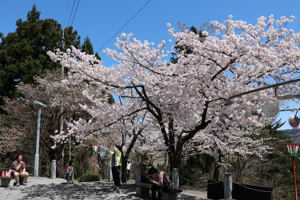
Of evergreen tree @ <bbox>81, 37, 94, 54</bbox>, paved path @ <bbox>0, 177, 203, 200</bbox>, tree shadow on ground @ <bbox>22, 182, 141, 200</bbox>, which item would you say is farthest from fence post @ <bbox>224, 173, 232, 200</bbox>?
evergreen tree @ <bbox>81, 37, 94, 54</bbox>

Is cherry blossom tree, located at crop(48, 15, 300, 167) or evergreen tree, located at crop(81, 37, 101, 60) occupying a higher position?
evergreen tree, located at crop(81, 37, 101, 60)

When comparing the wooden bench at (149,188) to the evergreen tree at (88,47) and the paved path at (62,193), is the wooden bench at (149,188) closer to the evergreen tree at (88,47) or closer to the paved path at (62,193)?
the paved path at (62,193)

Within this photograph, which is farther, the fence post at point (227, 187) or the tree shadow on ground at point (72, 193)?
the tree shadow on ground at point (72, 193)

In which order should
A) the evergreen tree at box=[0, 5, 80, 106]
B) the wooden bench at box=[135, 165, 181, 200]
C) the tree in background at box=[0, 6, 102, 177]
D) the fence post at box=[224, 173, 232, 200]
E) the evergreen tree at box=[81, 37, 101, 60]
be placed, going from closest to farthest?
the wooden bench at box=[135, 165, 181, 200] < the fence post at box=[224, 173, 232, 200] < the tree in background at box=[0, 6, 102, 177] < the evergreen tree at box=[0, 5, 80, 106] < the evergreen tree at box=[81, 37, 101, 60]

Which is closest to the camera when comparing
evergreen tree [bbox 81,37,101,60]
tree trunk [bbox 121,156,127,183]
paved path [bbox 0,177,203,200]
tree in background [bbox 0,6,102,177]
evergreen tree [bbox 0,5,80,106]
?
paved path [bbox 0,177,203,200]

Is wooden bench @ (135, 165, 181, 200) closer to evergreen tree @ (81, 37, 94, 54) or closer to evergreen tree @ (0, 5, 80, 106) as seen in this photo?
evergreen tree @ (0, 5, 80, 106)

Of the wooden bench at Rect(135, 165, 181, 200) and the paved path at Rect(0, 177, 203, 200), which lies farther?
the paved path at Rect(0, 177, 203, 200)

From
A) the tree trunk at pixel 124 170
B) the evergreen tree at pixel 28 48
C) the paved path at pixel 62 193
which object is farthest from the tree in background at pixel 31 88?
the paved path at pixel 62 193

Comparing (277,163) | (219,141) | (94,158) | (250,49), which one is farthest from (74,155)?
(250,49)

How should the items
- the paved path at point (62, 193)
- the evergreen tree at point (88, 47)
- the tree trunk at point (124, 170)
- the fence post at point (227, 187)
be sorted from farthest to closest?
1. the evergreen tree at point (88, 47)
2. the tree trunk at point (124, 170)
3. the paved path at point (62, 193)
4. the fence post at point (227, 187)

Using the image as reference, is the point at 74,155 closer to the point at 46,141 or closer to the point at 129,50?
the point at 46,141

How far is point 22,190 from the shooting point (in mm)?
11242

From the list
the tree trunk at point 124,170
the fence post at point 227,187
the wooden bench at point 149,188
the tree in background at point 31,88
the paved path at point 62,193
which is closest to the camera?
the wooden bench at point 149,188

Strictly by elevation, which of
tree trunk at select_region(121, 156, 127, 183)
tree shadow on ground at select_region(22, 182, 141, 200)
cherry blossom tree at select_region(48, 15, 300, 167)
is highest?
cherry blossom tree at select_region(48, 15, 300, 167)
